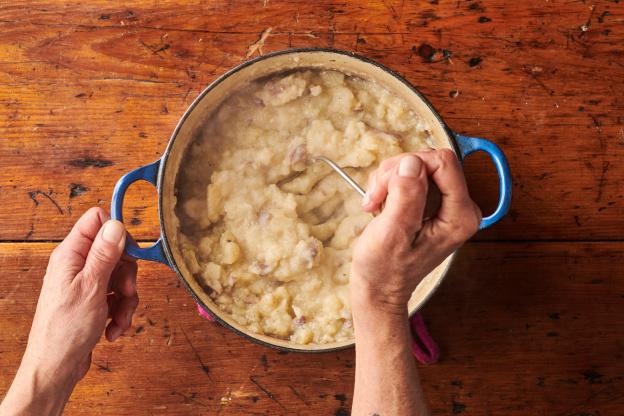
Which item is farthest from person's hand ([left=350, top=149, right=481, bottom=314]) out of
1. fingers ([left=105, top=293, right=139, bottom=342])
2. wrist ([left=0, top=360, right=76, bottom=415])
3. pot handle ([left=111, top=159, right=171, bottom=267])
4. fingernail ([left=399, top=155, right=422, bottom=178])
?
wrist ([left=0, top=360, right=76, bottom=415])

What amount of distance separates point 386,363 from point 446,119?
538 mm

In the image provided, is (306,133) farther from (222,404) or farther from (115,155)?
(222,404)

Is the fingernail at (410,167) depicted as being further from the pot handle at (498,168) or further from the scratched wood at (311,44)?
the scratched wood at (311,44)

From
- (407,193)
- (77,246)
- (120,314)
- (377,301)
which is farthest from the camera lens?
(120,314)

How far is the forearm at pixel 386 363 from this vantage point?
0.79 metres

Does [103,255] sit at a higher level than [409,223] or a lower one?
lower

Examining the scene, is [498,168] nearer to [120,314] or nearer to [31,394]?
[120,314]

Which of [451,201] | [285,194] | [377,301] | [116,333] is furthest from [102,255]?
[451,201]

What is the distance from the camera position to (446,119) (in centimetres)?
104

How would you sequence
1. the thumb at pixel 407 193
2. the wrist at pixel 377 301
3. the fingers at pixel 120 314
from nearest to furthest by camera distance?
the thumb at pixel 407 193, the wrist at pixel 377 301, the fingers at pixel 120 314

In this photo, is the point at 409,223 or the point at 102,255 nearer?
the point at 409,223

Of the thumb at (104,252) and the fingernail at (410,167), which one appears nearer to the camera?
the fingernail at (410,167)

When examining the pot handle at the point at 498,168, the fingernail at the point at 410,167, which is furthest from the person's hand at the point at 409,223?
the pot handle at the point at 498,168

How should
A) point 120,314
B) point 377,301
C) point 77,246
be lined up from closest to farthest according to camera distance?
point 377,301 < point 77,246 < point 120,314
